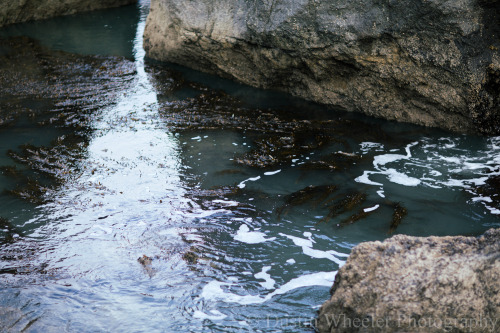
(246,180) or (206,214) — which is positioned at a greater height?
(246,180)

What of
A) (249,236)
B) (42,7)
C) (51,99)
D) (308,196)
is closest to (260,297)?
(249,236)

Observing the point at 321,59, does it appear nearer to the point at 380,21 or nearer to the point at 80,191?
the point at 380,21

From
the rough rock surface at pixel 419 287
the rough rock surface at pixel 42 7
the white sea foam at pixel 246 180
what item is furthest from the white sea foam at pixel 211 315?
the rough rock surface at pixel 42 7

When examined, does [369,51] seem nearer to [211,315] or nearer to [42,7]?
[211,315]

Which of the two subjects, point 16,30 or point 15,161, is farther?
point 16,30

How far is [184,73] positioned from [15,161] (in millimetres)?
4164

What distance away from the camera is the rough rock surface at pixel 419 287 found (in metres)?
3.24

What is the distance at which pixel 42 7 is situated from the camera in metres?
14.4

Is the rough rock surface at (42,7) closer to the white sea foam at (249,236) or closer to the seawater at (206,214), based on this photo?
the seawater at (206,214)

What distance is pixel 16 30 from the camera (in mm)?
13133

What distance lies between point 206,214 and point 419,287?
2889 mm

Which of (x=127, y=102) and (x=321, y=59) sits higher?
(x=321, y=59)

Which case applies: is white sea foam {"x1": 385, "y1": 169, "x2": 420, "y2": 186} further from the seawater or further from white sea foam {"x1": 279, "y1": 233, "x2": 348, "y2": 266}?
white sea foam {"x1": 279, "y1": 233, "x2": 348, "y2": 266}

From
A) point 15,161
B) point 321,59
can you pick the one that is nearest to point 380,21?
point 321,59
